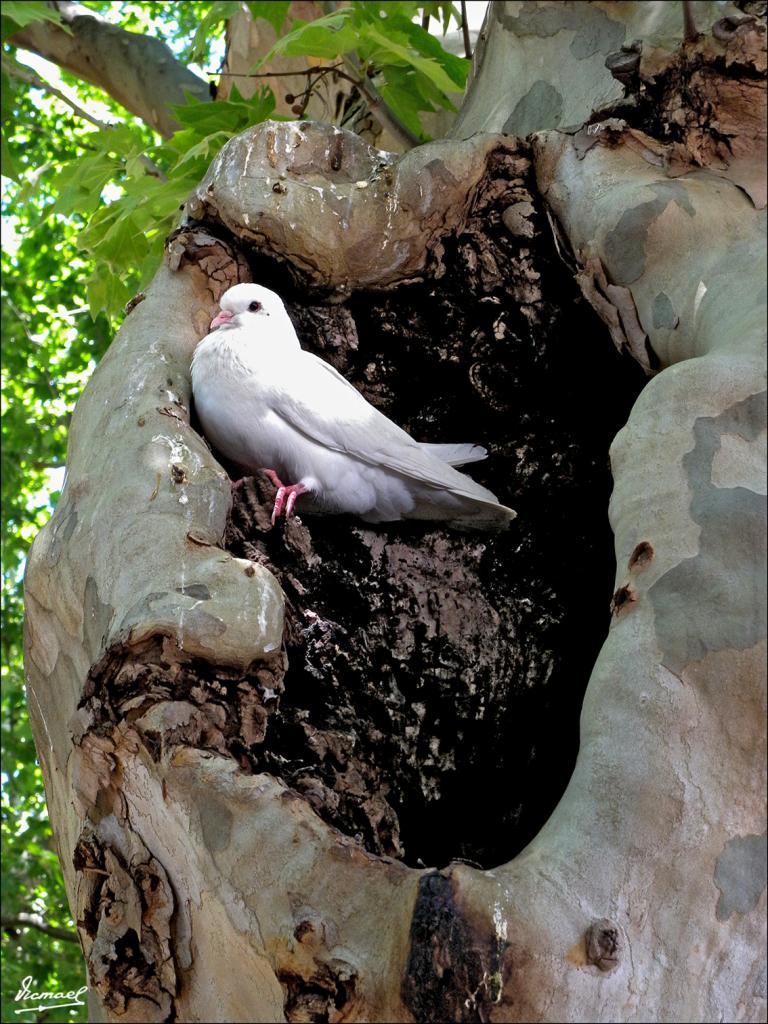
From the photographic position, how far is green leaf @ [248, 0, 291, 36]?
3.68 m

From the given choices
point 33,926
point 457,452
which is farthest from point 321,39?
point 33,926

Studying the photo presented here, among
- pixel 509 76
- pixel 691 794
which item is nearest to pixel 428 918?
pixel 691 794

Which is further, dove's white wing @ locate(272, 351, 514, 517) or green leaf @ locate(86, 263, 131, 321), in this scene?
green leaf @ locate(86, 263, 131, 321)

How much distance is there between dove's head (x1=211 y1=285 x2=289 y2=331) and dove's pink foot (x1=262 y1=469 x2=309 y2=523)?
13.8 inches

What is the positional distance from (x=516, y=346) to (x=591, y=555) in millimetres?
528

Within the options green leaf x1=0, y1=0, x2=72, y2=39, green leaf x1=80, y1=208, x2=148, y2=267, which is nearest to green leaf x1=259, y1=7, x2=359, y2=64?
green leaf x1=80, y1=208, x2=148, y2=267

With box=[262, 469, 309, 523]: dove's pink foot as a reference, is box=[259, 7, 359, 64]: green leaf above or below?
above

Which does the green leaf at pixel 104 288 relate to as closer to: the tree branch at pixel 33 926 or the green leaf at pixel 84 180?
the green leaf at pixel 84 180

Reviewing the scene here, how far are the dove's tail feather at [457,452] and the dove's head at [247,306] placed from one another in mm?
474

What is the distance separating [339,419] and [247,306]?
349 mm

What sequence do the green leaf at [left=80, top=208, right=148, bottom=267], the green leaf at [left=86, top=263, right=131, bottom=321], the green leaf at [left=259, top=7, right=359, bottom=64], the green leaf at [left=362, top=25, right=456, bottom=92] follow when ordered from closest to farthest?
the green leaf at [left=259, top=7, right=359, bottom=64]
the green leaf at [left=362, top=25, right=456, bottom=92]
the green leaf at [left=80, top=208, right=148, bottom=267]
the green leaf at [left=86, top=263, right=131, bottom=321]

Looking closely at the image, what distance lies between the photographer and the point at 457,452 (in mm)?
2734

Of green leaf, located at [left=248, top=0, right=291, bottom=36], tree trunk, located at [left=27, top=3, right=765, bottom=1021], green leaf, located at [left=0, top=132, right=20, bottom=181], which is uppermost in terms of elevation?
green leaf, located at [left=0, top=132, right=20, bottom=181]

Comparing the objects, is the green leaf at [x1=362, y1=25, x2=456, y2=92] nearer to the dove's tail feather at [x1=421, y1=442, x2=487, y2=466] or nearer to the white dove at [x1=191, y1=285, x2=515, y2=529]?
the white dove at [x1=191, y1=285, x2=515, y2=529]
